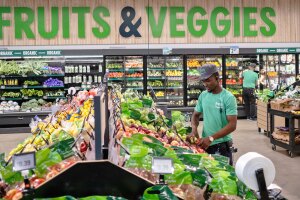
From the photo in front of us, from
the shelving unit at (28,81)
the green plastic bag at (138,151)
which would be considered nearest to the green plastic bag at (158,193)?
the green plastic bag at (138,151)

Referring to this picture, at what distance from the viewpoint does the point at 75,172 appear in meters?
1.72

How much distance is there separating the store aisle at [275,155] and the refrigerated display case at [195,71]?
151 centimetres

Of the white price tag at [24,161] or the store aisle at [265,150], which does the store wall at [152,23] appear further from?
the white price tag at [24,161]

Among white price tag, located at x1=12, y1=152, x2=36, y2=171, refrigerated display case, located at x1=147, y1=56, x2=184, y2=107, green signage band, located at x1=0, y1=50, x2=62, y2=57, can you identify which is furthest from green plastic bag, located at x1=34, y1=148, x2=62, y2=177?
refrigerated display case, located at x1=147, y1=56, x2=184, y2=107

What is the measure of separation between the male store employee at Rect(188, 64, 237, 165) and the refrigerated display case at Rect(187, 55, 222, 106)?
314 inches

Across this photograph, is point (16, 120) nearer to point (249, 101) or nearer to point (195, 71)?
point (195, 71)

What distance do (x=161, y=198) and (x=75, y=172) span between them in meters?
0.37

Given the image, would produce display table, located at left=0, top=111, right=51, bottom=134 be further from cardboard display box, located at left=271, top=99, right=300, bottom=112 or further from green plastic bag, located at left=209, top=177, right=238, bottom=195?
green plastic bag, located at left=209, top=177, right=238, bottom=195

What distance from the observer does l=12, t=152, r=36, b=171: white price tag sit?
1646 mm

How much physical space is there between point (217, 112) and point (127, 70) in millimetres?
7916

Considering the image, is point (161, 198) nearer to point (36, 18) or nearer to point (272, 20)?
point (36, 18)

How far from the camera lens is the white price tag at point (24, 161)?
5.40 ft

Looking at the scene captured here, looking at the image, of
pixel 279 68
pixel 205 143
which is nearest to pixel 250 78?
pixel 279 68

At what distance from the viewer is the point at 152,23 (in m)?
9.98
